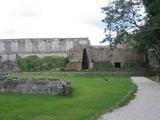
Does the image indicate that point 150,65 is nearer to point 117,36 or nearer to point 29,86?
point 117,36

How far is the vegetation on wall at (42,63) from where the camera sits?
7244 cm

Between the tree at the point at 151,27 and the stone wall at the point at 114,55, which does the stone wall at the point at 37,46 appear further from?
the tree at the point at 151,27

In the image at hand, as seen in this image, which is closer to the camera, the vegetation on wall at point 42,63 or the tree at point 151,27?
the tree at point 151,27

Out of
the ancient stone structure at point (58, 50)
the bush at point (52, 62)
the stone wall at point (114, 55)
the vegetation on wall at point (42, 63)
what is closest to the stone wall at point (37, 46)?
the ancient stone structure at point (58, 50)

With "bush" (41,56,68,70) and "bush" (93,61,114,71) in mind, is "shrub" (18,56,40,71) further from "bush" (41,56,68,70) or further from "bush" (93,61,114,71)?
"bush" (93,61,114,71)

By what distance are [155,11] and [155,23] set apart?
3.40ft

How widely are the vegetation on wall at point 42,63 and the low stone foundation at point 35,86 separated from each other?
155 feet

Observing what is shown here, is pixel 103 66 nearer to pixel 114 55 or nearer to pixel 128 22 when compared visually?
pixel 114 55

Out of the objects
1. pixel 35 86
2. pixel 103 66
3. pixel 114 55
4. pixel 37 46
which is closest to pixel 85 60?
pixel 103 66

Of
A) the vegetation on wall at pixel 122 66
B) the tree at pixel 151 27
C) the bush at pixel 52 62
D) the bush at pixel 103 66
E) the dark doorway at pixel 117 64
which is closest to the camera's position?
the tree at pixel 151 27

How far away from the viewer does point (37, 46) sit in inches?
3214

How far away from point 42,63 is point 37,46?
855 centimetres

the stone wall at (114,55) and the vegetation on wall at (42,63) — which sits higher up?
the stone wall at (114,55)

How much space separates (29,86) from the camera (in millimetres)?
24109
